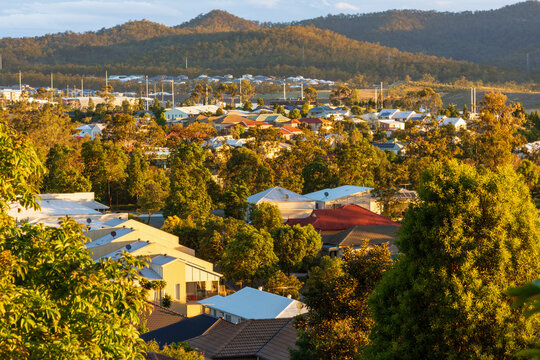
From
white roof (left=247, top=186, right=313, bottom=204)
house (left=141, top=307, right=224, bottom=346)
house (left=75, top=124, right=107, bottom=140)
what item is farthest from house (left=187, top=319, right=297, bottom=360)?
house (left=75, top=124, right=107, bottom=140)

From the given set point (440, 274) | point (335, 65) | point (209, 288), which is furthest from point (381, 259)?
point (335, 65)

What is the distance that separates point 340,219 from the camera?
36281 mm

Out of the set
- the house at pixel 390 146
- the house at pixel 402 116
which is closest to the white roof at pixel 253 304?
the house at pixel 390 146

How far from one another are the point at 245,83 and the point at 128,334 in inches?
4327

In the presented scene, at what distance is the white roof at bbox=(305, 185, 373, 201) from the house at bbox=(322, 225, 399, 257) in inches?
271

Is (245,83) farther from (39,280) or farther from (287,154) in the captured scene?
(39,280)

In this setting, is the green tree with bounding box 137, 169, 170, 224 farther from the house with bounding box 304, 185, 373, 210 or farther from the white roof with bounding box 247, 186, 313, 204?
the house with bounding box 304, 185, 373, 210

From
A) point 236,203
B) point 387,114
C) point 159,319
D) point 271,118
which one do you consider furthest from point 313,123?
point 159,319

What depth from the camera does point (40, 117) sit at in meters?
58.0

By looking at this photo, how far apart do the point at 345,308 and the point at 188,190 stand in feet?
86.4

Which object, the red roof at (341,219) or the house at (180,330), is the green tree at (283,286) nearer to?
the house at (180,330)

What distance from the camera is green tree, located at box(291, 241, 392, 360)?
11.4 m

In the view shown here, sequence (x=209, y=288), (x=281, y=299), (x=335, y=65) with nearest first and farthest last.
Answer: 1. (x=281, y=299)
2. (x=209, y=288)
3. (x=335, y=65)

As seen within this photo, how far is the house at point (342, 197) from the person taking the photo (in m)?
40.3
